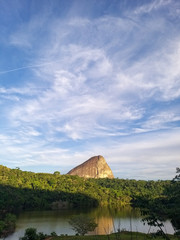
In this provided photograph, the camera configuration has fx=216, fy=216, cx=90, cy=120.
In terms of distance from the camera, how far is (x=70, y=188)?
9112cm

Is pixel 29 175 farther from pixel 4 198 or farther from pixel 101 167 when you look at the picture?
pixel 101 167

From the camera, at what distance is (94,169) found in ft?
530

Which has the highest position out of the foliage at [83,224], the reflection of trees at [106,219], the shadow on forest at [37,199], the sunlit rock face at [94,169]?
the sunlit rock face at [94,169]

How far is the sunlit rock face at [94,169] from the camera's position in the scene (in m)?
160

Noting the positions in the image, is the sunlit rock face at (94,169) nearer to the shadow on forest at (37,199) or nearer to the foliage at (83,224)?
the shadow on forest at (37,199)

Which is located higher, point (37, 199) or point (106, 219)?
point (37, 199)

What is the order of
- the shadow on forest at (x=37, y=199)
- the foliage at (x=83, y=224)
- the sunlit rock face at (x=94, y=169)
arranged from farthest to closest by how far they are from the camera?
the sunlit rock face at (x=94, y=169) → the shadow on forest at (x=37, y=199) → the foliage at (x=83, y=224)

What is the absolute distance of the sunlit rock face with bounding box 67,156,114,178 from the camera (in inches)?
6289

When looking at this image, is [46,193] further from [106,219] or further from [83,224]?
[83,224]

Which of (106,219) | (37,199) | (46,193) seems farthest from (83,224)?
(46,193)

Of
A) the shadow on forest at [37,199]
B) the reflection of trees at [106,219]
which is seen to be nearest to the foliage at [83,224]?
the reflection of trees at [106,219]

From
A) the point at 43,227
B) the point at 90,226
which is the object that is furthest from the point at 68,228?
the point at 90,226

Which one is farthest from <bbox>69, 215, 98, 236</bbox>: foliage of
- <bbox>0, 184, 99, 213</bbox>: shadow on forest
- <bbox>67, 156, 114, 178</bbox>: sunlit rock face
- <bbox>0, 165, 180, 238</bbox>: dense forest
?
<bbox>67, 156, 114, 178</bbox>: sunlit rock face

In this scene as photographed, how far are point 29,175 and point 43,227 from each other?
66240mm
